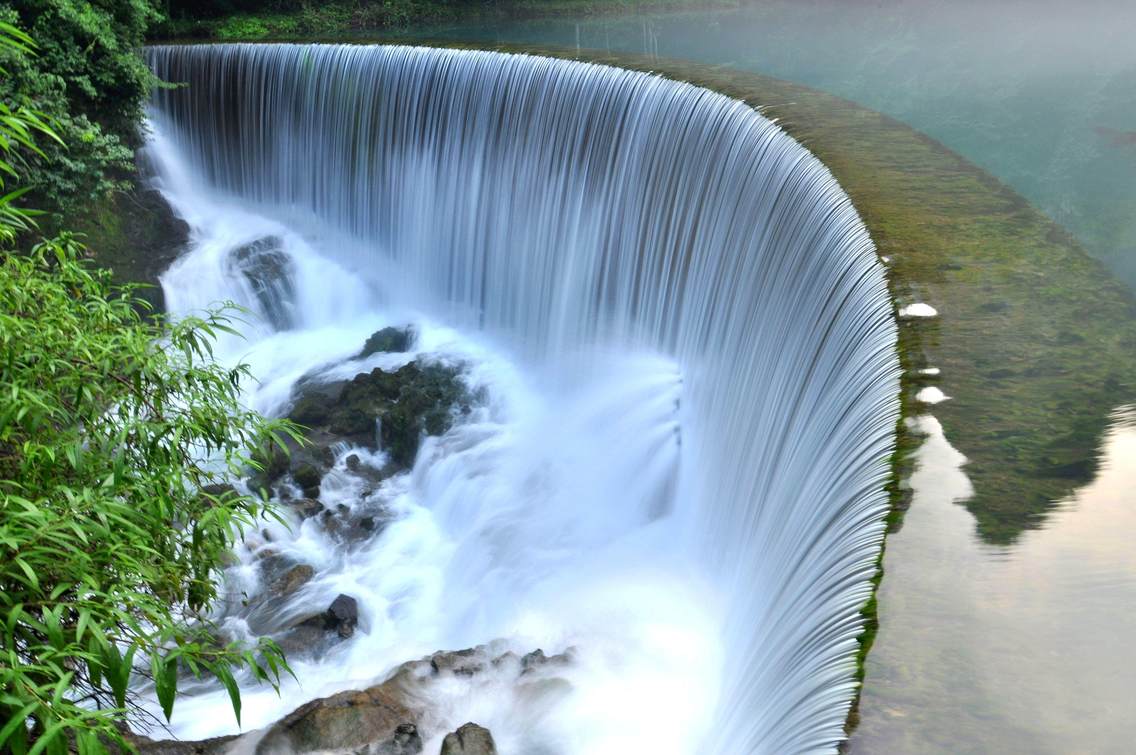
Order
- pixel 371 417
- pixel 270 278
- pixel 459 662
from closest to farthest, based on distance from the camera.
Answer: pixel 459 662 → pixel 371 417 → pixel 270 278

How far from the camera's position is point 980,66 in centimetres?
1425

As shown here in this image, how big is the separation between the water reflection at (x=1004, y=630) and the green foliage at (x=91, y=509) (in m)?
2.16

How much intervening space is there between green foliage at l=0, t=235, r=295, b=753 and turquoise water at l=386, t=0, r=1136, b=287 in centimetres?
642

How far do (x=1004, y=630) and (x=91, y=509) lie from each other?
10.5 ft

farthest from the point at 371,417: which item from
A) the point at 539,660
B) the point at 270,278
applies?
the point at 539,660

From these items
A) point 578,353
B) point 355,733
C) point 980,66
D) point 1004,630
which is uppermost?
point 980,66

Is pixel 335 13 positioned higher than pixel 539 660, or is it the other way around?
pixel 335 13

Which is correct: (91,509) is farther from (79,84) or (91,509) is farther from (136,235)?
(136,235)

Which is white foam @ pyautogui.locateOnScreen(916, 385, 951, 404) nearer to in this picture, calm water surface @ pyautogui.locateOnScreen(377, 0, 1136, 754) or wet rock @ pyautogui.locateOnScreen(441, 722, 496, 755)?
calm water surface @ pyautogui.locateOnScreen(377, 0, 1136, 754)

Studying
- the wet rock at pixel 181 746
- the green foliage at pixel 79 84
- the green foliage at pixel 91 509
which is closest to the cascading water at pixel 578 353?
the wet rock at pixel 181 746

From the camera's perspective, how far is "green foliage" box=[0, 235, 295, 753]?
295 cm

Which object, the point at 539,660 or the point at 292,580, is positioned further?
the point at 292,580

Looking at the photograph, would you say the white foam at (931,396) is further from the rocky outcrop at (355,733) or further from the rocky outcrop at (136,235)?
the rocky outcrop at (136,235)

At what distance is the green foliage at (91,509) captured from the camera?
2.95 m
